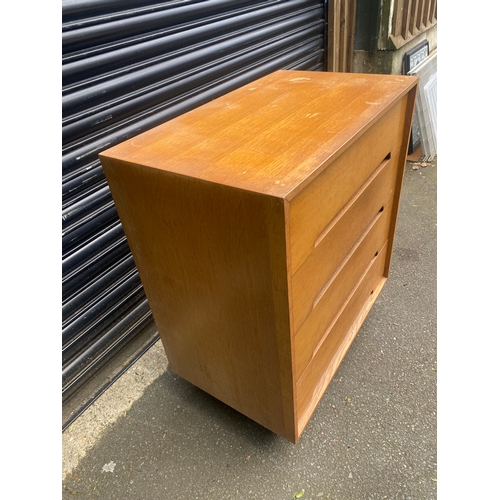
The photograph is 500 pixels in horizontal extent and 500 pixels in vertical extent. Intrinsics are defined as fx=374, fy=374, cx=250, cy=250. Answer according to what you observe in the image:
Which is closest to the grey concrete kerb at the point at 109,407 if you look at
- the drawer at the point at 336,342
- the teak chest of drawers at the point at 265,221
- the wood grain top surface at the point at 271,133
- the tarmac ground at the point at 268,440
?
the tarmac ground at the point at 268,440

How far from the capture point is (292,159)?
2.54 feet

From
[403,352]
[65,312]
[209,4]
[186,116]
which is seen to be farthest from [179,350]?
[209,4]

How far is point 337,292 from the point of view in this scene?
3.76ft

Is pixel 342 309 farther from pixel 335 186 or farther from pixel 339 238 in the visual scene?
pixel 335 186

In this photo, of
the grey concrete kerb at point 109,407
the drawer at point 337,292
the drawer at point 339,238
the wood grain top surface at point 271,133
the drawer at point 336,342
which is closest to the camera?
the wood grain top surface at point 271,133

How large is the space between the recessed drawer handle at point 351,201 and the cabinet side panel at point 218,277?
19 cm

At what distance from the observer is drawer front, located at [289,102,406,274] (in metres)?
0.77

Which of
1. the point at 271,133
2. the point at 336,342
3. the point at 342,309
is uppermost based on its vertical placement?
the point at 271,133

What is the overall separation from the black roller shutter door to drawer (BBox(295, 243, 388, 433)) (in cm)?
83

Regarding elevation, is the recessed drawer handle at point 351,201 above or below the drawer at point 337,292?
above

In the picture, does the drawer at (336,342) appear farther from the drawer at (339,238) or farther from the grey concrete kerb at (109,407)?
the grey concrete kerb at (109,407)

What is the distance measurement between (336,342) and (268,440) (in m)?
0.41

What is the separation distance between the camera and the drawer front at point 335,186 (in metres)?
0.77

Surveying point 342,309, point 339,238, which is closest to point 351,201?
A: point 339,238
